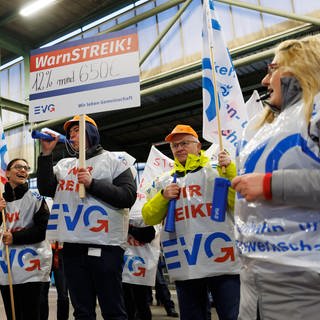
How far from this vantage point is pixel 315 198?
1.18 meters

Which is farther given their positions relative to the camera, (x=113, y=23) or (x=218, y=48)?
(x=113, y=23)

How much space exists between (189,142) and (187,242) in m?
0.69

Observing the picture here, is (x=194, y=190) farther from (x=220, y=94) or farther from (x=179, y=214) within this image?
Answer: (x=220, y=94)

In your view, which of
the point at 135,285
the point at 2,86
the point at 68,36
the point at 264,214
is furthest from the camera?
the point at 2,86

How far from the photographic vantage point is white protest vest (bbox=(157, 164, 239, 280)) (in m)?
2.38

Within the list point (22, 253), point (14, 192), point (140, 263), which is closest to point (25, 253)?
point (22, 253)

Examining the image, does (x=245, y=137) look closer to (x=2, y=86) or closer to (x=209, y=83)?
(x=209, y=83)

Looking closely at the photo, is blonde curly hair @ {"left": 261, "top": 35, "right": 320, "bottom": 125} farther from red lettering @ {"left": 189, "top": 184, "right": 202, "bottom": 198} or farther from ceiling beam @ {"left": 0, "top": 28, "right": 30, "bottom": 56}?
ceiling beam @ {"left": 0, "top": 28, "right": 30, "bottom": 56}

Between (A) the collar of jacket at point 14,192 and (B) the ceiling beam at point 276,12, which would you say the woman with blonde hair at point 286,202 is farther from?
(B) the ceiling beam at point 276,12

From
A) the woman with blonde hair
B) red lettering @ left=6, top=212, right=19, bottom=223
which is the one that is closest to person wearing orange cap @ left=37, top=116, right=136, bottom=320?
red lettering @ left=6, top=212, right=19, bottom=223

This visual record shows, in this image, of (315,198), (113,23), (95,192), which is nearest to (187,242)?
(95,192)

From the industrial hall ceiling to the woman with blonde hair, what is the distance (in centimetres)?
498

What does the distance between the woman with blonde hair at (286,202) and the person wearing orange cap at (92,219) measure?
45.8 inches

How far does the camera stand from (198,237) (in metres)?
2.46
